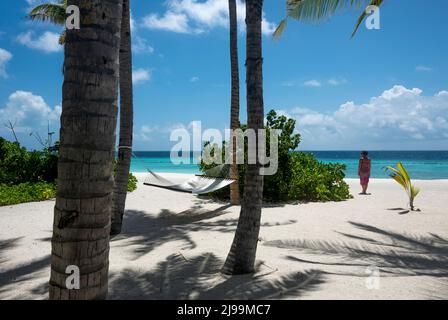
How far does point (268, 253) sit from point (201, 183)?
4.08 m

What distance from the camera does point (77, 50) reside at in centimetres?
168

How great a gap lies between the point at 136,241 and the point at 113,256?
91 centimetres

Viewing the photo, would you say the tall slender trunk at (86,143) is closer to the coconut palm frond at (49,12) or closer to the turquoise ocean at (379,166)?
the turquoise ocean at (379,166)

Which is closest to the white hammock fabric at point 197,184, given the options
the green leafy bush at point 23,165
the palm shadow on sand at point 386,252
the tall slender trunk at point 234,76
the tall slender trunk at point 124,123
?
the tall slender trunk at point 234,76

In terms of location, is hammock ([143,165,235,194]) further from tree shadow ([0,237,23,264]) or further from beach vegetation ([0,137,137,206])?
beach vegetation ([0,137,137,206])

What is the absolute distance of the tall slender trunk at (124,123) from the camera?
609cm

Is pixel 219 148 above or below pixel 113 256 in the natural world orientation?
above

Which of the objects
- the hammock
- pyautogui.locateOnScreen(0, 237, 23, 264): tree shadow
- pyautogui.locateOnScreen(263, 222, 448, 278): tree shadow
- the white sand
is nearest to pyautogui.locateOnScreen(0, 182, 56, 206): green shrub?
the white sand

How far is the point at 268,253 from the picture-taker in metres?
4.78

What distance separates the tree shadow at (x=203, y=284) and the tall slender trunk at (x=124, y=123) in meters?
2.41

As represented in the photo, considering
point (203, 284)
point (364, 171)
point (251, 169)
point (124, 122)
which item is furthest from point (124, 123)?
point (364, 171)

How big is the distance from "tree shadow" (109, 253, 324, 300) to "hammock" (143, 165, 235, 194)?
3396 millimetres
